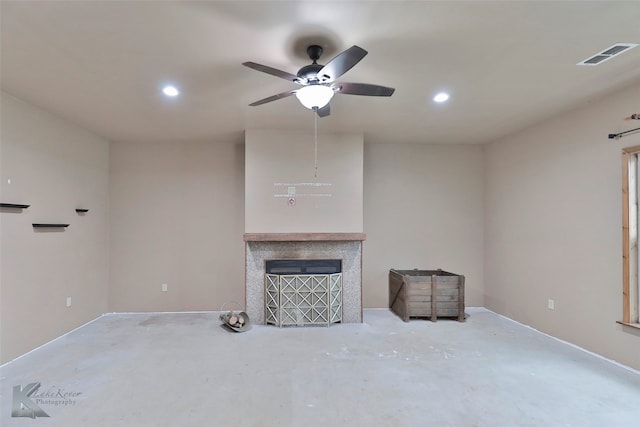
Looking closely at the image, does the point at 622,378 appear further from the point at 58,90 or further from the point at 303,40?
the point at 58,90

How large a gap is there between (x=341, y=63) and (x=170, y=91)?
6.35ft

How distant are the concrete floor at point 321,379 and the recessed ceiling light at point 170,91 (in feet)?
8.74

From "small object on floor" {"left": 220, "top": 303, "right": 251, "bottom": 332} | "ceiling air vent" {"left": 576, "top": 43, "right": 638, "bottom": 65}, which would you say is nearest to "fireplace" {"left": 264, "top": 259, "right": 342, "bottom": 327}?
"small object on floor" {"left": 220, "top": 303, "right": 251, "bottom": 332}

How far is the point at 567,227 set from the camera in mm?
3600

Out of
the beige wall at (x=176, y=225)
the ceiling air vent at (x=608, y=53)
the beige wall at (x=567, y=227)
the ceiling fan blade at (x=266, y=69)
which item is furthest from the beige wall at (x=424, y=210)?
the ceiling fan blade at (x=266, y=69)

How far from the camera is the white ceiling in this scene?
1.86 m

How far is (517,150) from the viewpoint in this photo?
14.4ft

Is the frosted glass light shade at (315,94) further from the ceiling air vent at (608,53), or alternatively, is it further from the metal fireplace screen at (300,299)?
the metal fireplace screen at (300,299)

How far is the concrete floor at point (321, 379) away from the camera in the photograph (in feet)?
7.31

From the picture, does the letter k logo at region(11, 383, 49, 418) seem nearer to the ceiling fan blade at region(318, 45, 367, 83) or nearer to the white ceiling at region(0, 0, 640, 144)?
the white ceiling at region(0, 0, 640, 144)

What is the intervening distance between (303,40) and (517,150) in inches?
146

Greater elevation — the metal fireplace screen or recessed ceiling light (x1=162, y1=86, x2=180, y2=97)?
recessed ceiling light (x1=162, y1=86, x2=180, y2=97)

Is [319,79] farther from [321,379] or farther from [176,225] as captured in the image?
[176,225]

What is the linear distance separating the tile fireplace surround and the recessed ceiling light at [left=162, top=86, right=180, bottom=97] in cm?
193
